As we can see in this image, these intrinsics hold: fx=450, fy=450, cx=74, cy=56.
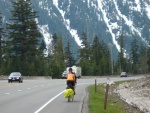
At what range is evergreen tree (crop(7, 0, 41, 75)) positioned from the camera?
95.8m

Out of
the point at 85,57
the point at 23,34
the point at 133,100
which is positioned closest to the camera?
the point at 133,100

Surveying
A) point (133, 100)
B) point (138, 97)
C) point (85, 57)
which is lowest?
point (133, 100)

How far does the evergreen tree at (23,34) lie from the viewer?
314 feet

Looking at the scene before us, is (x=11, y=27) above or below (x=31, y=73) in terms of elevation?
above

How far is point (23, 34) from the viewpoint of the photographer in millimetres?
96562

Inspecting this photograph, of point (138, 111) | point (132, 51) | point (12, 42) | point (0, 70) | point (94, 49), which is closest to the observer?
point (138, 111)

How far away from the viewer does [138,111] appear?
82.8 feet

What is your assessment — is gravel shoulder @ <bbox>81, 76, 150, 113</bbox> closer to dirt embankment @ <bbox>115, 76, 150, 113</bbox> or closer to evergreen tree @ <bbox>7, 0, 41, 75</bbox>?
dirt embankment @ <bbox>115, 76, 150, 113</bbox>

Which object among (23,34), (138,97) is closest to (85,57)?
(23,34)

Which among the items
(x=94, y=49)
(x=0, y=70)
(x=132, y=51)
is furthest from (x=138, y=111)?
(x=132, y=51)

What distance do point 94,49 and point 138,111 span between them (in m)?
125

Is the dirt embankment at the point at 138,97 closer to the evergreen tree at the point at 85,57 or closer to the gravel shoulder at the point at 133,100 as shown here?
the gravel shoulder at the point at 133,100

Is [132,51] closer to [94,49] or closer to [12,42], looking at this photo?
[94,49]

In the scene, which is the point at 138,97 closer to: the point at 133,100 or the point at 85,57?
the point at 133,100
